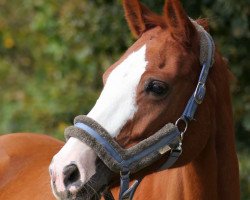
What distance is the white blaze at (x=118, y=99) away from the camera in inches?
149

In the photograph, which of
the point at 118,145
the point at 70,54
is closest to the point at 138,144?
the point at 118,145

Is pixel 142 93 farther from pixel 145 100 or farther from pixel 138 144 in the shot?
pixel 138 144

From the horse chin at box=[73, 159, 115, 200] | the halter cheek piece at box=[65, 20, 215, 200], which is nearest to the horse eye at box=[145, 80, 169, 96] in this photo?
the halter cheek piece at box=[65, 20, 215, 200]

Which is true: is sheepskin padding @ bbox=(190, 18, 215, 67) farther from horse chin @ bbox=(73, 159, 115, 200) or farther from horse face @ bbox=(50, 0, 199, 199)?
horse chin @ bbox=(73, 159, 115, 200)

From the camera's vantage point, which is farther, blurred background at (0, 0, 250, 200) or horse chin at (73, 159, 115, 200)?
blurred background at (0, 0, 250, 200)

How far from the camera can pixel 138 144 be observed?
3.87 meters

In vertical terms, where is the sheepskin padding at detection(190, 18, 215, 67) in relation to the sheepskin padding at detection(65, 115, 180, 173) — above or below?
above

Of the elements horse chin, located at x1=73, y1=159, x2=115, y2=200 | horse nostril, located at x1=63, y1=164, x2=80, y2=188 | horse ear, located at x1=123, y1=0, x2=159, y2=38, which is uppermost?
horse ear, located at x1=123, y1=0, x2=159, y2=38

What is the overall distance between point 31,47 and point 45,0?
8.05 ft

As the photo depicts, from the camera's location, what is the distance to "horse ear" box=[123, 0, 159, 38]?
420 centimetres

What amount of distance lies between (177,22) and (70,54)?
527cm

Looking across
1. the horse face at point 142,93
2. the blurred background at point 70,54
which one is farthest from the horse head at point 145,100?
the blurred background at point 70,54

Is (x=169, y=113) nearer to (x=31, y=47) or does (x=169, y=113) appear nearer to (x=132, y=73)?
(x=132, y=73)

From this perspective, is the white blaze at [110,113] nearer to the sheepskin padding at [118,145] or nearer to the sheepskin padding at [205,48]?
the sheepskin padding at [118,145]
